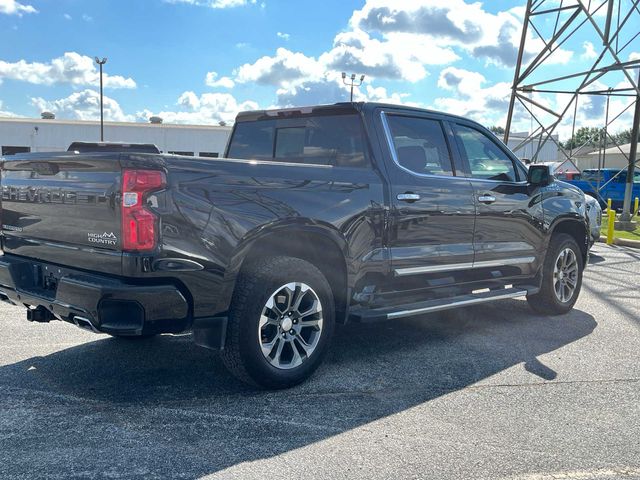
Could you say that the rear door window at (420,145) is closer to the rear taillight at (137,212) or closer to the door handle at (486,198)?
the door handle at (486,198)

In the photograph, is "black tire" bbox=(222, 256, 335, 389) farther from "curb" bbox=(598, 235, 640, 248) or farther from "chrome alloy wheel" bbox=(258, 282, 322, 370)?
"curb" bbox=(598, 235, 640, 248)

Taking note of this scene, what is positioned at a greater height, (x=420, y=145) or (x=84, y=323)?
(x=420, y=145)

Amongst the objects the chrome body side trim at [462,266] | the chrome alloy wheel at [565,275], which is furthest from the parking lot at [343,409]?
the chrome alloy wheel at [565,275]

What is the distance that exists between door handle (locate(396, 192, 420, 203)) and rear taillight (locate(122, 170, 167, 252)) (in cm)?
198

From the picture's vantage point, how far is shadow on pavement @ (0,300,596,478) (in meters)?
3.20

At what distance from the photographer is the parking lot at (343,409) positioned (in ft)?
10.3

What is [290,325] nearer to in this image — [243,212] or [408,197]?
[243,212]

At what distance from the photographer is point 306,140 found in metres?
5.25

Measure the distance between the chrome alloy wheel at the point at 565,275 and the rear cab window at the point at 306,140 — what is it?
2.90 metres

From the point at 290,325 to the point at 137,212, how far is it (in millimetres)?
1314

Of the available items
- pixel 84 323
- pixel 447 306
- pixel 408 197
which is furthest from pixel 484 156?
pixel 84 323

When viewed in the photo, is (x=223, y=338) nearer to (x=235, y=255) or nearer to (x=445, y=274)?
(x=235, y=255)

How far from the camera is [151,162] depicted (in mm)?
3469

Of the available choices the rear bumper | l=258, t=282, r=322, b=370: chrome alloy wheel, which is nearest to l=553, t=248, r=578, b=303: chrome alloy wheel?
l=258, t=282, r=322, b=370: chrome alloy wheel
